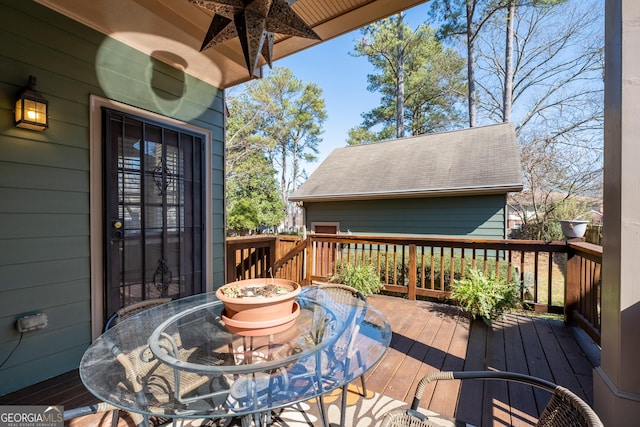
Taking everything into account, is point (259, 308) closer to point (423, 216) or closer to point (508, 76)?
point (423, 216)

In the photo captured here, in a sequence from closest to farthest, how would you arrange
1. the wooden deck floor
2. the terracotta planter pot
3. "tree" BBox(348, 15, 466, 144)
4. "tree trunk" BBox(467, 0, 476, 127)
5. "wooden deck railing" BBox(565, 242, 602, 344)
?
the terracotta planter pot
the wooden deck floor
"wooden deck railing" BBox(565, 242, 602, 344)
"tree trunk" BBox(467, 0, 476, 127)
"tree" BBox(348, 15, 466, 144)

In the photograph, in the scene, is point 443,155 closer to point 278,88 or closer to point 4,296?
point 4,296

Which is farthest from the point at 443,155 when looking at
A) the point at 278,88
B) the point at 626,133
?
the point at 278,88

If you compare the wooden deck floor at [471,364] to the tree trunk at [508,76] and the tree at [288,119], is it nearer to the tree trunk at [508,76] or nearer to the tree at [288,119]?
Result: the tree trunk at [508,76]

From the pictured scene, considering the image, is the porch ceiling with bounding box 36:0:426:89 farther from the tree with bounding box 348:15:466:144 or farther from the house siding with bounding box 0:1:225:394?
the tree with bounding box 348:15:466:144

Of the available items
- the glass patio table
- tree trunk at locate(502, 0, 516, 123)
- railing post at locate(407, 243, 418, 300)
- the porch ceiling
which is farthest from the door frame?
tree trunk at locate(502, 0, 516, 123)

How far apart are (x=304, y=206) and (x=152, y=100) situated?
20.3ft

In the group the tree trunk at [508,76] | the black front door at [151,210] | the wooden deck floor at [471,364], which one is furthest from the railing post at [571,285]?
the tree trunk at [508,76]

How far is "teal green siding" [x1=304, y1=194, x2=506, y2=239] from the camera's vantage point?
6.23 meters

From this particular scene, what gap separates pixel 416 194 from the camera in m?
6.75

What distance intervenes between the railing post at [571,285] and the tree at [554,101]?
785 centimetres

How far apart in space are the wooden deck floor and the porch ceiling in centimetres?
273

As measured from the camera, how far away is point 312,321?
1749mm

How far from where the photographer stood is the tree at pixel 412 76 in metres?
11.8
